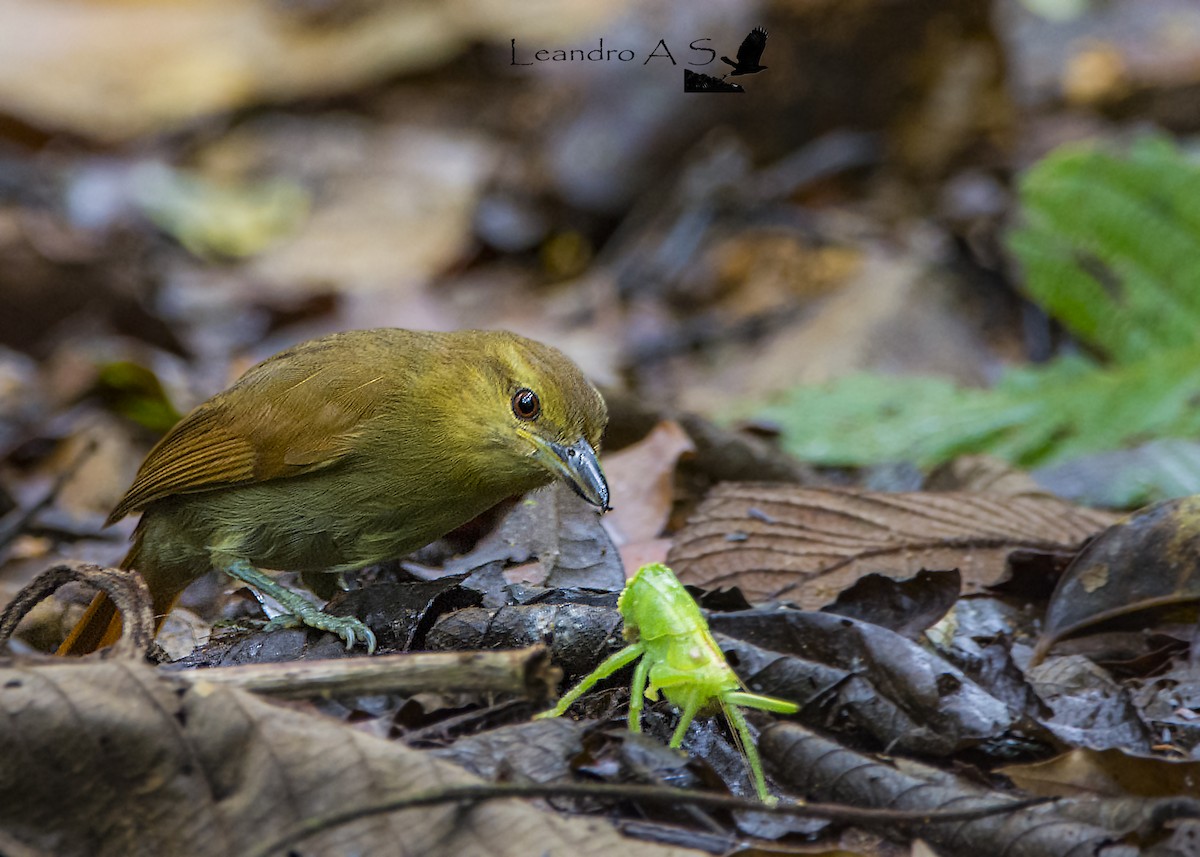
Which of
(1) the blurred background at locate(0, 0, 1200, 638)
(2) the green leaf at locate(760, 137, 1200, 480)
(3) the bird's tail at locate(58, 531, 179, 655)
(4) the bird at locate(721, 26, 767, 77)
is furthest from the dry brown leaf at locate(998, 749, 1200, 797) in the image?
(4) the bird at locate(721, 26, 767, 77)

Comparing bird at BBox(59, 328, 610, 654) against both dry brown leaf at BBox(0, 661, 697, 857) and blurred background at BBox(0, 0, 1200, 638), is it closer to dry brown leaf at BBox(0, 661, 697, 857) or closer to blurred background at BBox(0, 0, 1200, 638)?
blurred background at BBox(0, 0, 1200, 638)

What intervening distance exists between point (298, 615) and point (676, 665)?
117cm

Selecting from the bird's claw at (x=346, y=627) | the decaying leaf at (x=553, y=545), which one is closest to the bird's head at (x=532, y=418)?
the decaying leaf at (x=553, y=545)

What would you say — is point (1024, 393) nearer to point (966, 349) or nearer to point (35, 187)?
point (966, 349)

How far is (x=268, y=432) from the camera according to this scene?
13.3 feet

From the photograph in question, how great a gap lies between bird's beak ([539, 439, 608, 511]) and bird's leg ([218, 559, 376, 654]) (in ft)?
2.20

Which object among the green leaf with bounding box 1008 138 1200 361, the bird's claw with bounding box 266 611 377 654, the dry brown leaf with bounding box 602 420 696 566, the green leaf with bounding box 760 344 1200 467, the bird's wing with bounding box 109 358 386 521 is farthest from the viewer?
the green leaf with bounding box 1008 138 1200 361

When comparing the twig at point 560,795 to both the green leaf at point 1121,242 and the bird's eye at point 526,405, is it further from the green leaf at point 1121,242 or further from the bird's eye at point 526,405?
the green leaf at point 1121,242

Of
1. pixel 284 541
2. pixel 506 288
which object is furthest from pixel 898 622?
pixel 506 288

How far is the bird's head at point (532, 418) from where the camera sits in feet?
12.6

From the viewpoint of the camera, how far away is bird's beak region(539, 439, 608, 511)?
3664 mm

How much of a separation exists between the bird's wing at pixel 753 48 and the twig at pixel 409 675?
719 centimetres

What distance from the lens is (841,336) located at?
23.5ft

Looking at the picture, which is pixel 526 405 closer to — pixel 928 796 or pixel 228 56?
pixel 928 796
